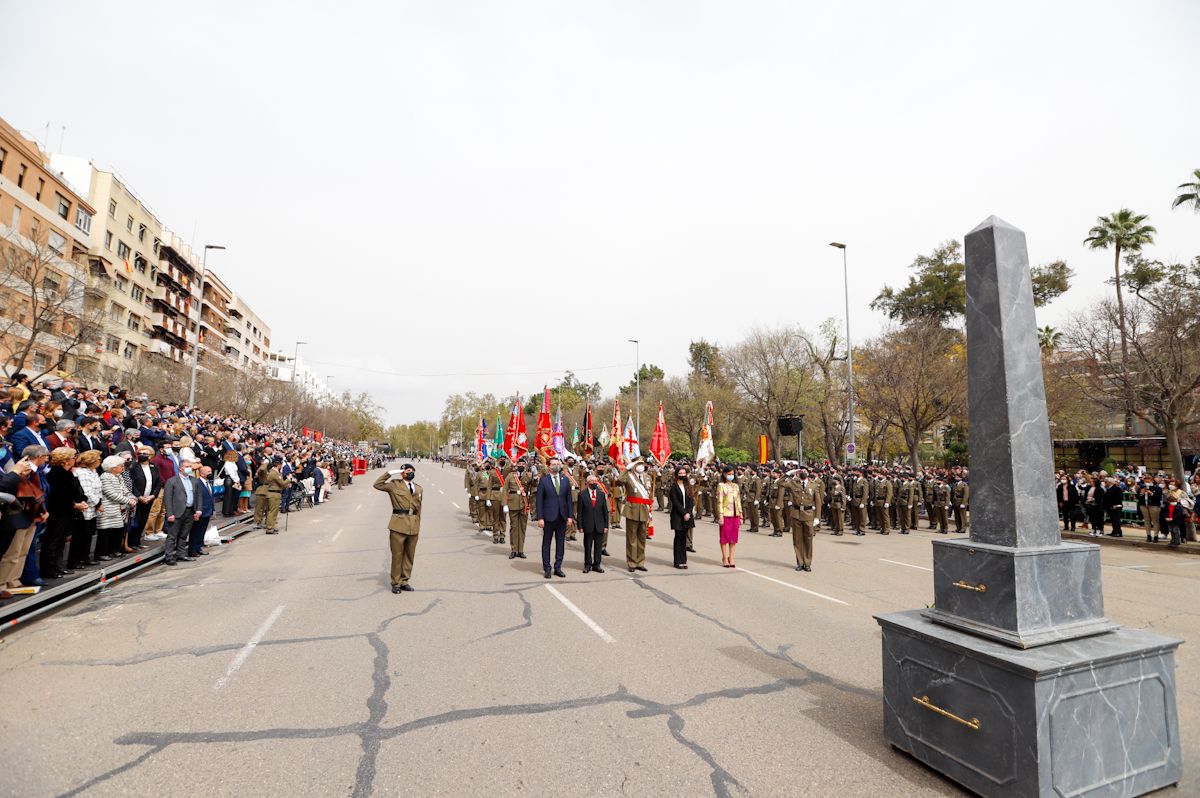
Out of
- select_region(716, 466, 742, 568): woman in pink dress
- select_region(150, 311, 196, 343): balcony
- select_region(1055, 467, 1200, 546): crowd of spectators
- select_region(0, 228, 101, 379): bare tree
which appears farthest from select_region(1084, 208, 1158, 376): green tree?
select_region(150, 311, 196, 343): balcony

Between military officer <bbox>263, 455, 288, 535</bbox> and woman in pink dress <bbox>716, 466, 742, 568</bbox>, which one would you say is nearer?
woman in pink dress <bbox>716, 466, 742, 568</bbox>

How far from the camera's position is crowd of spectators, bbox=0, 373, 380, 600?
6777mm

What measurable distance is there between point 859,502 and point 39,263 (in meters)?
29.3

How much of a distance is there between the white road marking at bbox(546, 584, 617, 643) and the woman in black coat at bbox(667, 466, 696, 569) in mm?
3011

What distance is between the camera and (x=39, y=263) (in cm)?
2052

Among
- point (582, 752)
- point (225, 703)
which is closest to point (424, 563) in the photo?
point (225, 703)

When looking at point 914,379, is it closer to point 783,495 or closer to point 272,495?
point 783,495

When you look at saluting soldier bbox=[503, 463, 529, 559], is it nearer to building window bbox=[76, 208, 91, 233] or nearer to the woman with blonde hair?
the woman with blonde hair

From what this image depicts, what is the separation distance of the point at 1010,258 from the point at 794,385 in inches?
1365

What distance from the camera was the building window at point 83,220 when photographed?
38150 millimetres

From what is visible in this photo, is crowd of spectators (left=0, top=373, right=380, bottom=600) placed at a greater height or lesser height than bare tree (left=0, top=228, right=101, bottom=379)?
lesser

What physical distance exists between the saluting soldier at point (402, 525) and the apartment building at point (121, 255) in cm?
3757

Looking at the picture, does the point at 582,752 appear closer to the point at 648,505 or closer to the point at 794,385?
the point at 648,505

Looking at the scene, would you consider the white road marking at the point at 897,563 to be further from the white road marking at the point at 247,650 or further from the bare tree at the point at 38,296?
the bare tree at the point at 38,296
